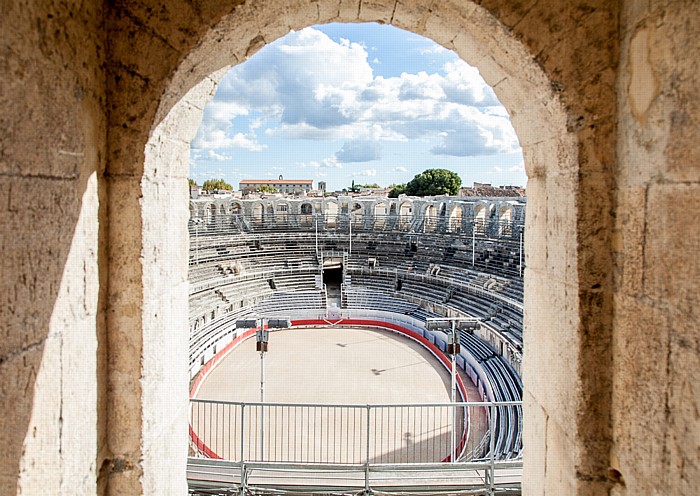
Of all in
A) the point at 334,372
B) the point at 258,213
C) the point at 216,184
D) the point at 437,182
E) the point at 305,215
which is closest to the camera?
the point at 334,372

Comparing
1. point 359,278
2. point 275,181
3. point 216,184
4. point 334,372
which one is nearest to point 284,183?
point 275,181

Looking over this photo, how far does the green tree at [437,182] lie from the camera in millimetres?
51531

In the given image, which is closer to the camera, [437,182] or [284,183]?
[437,182]

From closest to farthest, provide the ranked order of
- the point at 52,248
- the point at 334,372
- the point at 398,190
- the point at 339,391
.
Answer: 1. the point at 52,248
2. the point at 339,391
3. the point at 334,372
4. the point at 398,190

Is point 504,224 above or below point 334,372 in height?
above

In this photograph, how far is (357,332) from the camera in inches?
818

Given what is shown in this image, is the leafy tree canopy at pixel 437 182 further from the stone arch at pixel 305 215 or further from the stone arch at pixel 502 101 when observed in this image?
the stone arch at pixel 502 101

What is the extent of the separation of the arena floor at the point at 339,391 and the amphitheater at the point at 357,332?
7cm

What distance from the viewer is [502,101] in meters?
2.33

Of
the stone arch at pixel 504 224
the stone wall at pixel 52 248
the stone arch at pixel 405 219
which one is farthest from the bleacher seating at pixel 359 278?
the stone wall at pixel 52 248

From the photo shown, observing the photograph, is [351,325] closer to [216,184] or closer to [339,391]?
Result: [339,391]

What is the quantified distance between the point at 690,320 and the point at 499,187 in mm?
53570

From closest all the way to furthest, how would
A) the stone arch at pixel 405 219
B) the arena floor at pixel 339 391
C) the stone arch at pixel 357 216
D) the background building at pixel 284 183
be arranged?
the arena floor at pixel 339 391, the stone arch at pixel 405 219, the stone arch at pixel 357 216, the background building at pixel 284 183

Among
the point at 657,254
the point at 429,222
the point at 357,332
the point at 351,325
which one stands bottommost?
the point at 357,332
